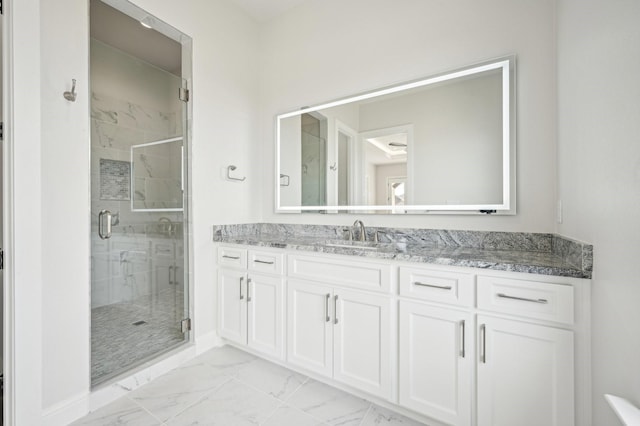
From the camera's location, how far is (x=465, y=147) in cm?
187

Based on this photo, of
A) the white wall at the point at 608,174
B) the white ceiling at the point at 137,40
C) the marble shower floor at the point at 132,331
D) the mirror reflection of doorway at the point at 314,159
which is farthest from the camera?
the mirror reflection of doorway at the point at 314,159

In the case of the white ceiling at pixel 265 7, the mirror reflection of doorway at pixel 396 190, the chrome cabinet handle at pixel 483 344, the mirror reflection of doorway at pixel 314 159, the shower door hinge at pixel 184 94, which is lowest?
the chrome cabinet handle at pixel 483 344

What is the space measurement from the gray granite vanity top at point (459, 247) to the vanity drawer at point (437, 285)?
0.21 ft

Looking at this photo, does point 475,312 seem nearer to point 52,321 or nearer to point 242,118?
point 52,321

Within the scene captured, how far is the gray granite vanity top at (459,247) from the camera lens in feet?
4.00

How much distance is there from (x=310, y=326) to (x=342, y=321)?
254 millimetres

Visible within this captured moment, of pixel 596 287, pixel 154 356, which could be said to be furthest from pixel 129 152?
pixel 596 287

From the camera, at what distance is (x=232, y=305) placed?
7.55ft

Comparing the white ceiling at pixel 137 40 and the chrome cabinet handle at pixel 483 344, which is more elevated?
the white ceiling at pixel 137 40

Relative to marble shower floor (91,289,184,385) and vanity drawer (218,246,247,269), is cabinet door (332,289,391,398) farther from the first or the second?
marble shower floor (91,289,184,385)

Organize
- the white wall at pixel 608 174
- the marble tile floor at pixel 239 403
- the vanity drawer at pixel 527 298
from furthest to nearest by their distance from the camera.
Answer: the marble tile floor at pixel 239 403
the vanity drawer at pixel 527 298
the white wall at pixel 608 174

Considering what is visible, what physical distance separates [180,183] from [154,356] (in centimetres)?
129

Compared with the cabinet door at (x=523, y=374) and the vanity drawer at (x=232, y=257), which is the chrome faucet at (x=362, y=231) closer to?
the vanity drawer at (x=232, y=257)

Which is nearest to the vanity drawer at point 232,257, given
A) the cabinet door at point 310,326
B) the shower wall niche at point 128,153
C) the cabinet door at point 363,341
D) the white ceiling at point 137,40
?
the shower wall niche at point 128,153
